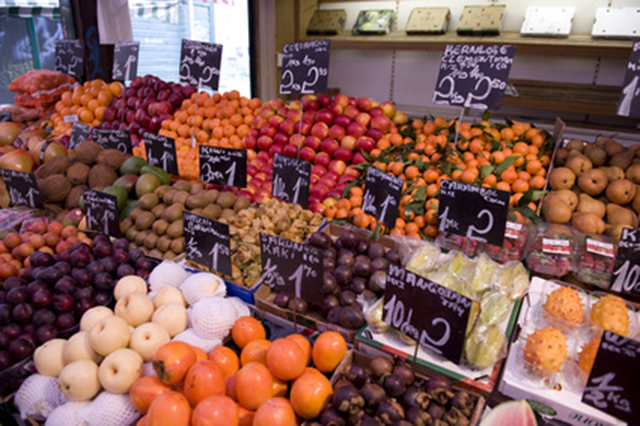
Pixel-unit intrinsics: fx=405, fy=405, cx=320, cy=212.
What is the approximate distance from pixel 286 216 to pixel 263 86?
4938 millimetres

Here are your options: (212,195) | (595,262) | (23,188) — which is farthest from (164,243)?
(595,262)

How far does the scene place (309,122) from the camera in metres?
A: 3.11

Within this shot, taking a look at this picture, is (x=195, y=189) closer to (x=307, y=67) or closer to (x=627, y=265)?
(x=307, y=67)

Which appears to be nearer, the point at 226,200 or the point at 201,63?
the point at 226,200

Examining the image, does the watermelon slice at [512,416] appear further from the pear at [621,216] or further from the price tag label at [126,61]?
the price tag label at [126,61]

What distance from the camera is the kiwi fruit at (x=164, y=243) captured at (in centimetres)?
221

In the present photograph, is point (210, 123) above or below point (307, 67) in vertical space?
below

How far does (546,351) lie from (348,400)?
667 millimetres

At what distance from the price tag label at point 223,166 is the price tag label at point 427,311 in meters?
1.39

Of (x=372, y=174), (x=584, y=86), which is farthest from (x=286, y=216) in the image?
(x=584, y=86)

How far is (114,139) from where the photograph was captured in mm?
3084

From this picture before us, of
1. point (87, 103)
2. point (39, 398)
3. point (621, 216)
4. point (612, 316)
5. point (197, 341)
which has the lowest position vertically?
point (39, 398)

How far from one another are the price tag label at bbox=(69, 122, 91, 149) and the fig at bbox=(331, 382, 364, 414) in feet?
10.3

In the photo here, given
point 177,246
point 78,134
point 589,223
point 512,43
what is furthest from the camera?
point 512,43
